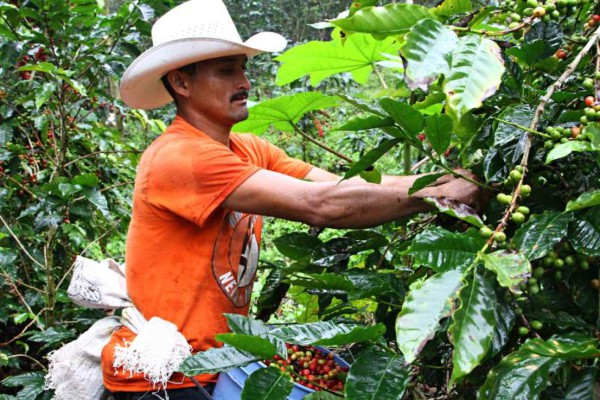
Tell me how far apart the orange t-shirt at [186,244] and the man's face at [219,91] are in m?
0.08

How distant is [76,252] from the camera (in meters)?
3.40

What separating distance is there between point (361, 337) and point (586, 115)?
0.48 metres

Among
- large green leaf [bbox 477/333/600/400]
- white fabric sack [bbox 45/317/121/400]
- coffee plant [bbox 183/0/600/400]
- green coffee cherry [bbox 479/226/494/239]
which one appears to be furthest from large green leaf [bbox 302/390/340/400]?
white fabric sack [bbox 45/317/121/400]

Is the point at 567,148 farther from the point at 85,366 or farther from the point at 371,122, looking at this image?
the point at 85,366

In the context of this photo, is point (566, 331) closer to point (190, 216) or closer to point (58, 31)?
point (190, 216)

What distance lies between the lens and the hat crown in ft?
6.80

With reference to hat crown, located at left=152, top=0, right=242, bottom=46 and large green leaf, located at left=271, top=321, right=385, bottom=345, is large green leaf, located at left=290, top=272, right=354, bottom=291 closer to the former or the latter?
large green leaf, located at left=271, top=321, right=385, bottom=345

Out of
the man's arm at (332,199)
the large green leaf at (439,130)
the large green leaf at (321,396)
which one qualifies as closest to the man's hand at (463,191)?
the man's arm at (332,199)

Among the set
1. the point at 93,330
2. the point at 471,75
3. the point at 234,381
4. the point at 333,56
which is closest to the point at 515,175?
the point at 471,75

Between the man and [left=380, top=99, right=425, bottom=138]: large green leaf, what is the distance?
1.65 ft

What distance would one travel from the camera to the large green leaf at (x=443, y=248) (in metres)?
0.94

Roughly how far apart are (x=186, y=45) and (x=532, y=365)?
1448mm

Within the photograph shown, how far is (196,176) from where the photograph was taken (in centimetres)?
183

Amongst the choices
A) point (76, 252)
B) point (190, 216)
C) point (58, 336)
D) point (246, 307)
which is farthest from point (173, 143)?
point (76, 252)
